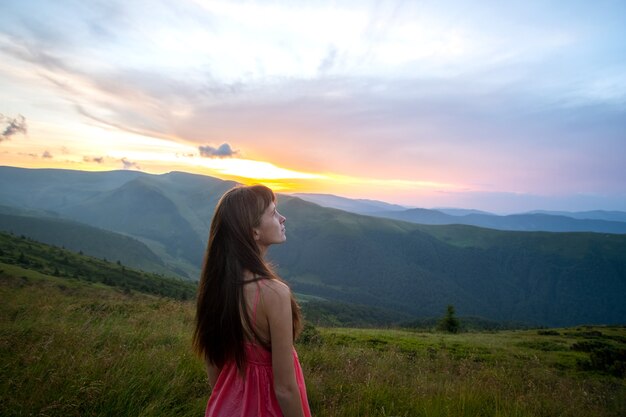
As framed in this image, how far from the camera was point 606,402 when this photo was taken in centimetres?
648

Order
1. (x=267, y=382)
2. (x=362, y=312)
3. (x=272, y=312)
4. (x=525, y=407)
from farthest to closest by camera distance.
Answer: (x=362, y=312), (x=525, y=407), (x=267, y=382), (x=272, y=312)

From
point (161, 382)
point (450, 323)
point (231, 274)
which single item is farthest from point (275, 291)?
point (450, 323)

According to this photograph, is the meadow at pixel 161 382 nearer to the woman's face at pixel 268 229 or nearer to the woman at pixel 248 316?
the woman at pixel 248 316

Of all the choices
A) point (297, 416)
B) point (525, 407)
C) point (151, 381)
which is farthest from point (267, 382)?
point (525, 407)

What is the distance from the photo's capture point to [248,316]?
7.16ft

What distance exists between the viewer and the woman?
6.98 feet

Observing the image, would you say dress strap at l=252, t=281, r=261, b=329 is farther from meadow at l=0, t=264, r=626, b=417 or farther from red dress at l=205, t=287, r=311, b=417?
meadow at l=0, t=264, r=626, b=417

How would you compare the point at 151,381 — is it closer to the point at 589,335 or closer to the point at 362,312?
the point at 589,335

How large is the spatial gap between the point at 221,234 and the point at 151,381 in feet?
10.4

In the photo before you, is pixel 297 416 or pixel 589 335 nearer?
pixel 297 416

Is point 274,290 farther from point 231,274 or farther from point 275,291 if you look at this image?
point 231,274

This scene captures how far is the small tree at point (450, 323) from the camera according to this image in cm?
2614

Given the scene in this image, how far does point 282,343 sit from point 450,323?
28037mm

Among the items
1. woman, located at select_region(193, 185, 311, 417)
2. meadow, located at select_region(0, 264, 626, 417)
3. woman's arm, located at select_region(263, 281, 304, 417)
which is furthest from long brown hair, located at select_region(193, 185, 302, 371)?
meadow, located at select_region(0, 264, 626, 417)
